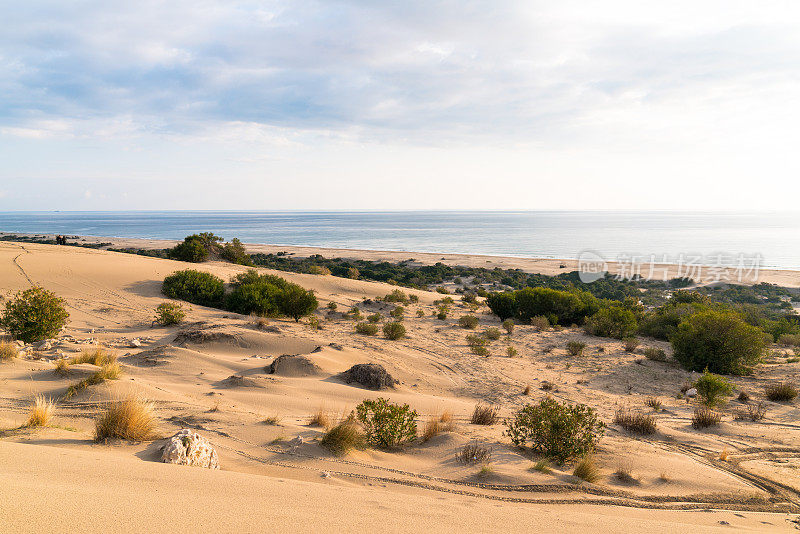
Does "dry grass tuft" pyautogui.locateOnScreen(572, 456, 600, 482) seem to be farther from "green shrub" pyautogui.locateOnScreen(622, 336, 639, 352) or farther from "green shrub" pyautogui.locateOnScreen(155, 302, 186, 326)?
"green shrub" pyautogui.locateOnScreen(155, 302, 186, 326)

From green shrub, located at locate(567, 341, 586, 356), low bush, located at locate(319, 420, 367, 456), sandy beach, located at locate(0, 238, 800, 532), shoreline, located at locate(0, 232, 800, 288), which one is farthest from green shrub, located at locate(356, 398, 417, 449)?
shoreline, located at locate(0, 232, 800, 288)

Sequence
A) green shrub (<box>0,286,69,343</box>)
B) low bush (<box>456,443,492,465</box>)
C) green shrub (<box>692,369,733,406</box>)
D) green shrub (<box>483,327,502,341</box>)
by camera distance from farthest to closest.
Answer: green shrub (<box>483,327,502,341</box>) < green shrub (<box>0,286,69,343</box>) < green shrub (<box>692,369,733,406</box>) < low bush (<box>456,443,492,465</box>)

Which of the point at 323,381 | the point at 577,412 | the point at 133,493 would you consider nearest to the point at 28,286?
the point at 323,381

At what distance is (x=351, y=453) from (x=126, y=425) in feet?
9.04

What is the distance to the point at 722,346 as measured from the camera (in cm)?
1394

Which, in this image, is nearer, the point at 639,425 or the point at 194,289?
the point at 639,425

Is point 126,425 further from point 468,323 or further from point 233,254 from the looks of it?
point 233,254

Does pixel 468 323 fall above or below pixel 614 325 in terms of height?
below

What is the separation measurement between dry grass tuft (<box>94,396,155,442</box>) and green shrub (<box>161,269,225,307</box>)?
14338 millimetres

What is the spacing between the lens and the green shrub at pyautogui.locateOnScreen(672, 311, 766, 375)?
13.8 meters

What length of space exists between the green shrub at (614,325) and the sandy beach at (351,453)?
2261 mm

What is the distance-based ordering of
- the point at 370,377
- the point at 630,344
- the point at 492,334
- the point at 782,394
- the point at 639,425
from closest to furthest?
the point at 639,425
the point at 370,377
the point at 782,394
the point at 630,344
the point at 492,334

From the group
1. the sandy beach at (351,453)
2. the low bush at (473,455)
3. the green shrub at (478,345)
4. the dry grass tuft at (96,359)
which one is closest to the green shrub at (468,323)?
the green shrub at (478,345)

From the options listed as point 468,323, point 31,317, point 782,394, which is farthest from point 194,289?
point 782,394
